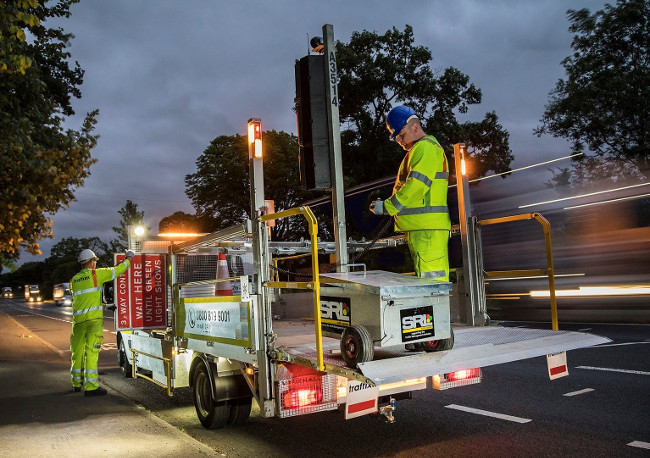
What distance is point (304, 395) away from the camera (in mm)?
4594

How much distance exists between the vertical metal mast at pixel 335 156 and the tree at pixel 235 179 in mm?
29425

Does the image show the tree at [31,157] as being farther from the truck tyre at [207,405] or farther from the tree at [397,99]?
the tree at [397,99]

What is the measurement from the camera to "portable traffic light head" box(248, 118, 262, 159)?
16.4 feet

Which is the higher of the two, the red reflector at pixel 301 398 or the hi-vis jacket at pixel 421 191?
the hi-vis jacket at pixel 421 191

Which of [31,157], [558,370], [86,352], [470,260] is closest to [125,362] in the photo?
[86,352]

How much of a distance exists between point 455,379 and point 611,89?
19.1 meters

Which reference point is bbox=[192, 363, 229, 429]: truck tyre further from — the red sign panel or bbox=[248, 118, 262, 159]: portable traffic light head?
the red sign panel

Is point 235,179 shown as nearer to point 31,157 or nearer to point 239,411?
point 31,157

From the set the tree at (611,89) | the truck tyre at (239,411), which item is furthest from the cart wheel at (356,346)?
the tree at (611,89)

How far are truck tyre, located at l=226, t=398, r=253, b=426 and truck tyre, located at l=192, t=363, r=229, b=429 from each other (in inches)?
1.9

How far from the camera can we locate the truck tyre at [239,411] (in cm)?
562

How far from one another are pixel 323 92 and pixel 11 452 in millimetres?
4171

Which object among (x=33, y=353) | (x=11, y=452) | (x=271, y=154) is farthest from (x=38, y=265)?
(x=11, y=452)

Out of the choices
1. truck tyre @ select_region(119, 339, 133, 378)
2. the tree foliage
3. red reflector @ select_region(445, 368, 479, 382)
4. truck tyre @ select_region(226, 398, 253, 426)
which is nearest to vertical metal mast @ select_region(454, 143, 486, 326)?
red reflector @ select_region(445, 368, 479, 382)
